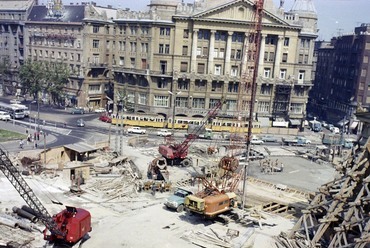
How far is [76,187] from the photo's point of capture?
51531 mm

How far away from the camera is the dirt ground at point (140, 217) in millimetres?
38469

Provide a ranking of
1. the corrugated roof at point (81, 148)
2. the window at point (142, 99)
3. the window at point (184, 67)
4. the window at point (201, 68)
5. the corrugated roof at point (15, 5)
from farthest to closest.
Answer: the corrugated roof at point (15, 5) → the window at point (142, 99) → the window at point (201, 68) → the window at point (184, 67) → the corrugated roof at point (81, 148)

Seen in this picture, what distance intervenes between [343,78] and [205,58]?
4764cm

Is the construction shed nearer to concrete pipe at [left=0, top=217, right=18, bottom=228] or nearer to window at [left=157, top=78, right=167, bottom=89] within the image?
concrete pipe at [left=0, top=217, right=18, bottom=228]

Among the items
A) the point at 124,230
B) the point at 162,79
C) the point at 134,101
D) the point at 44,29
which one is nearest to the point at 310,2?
the point at 162,79

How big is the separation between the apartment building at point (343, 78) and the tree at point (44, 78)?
243 ft

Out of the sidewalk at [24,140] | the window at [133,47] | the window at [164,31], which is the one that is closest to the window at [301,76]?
the window at [164,31]

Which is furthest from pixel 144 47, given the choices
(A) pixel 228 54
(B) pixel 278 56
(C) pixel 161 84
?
(B) pixel 278 56

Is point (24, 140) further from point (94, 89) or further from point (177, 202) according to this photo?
point (94, 89)

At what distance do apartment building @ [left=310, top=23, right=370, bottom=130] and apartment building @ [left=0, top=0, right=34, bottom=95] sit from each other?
9712 centimetres

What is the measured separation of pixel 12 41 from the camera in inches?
5423

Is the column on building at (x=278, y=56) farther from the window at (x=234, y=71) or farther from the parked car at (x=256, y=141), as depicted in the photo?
the parked car at (x=256, y=141)

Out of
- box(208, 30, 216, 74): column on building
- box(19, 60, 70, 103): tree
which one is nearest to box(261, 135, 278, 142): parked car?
box(208, 30, 216, 74): column on building

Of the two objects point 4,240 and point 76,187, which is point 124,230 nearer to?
point 4,240
